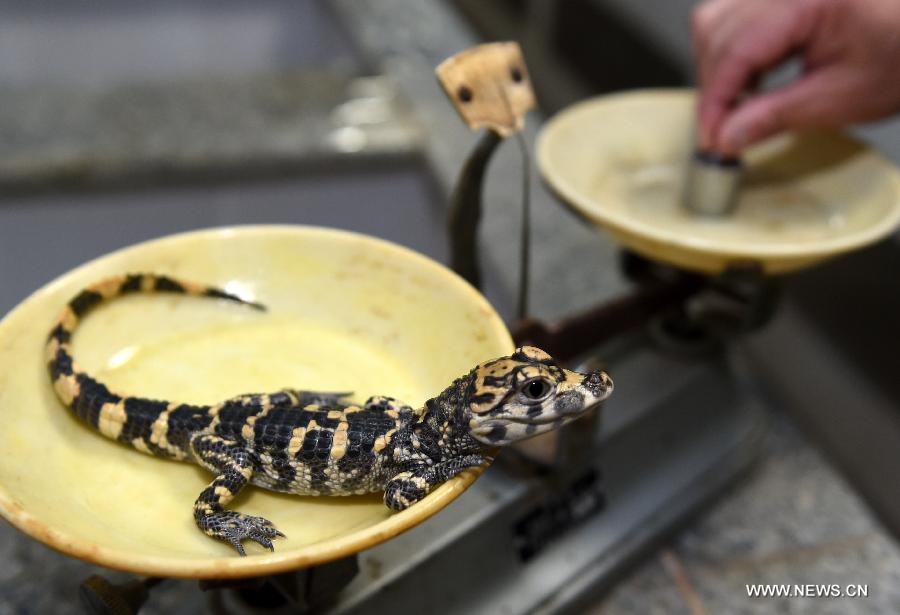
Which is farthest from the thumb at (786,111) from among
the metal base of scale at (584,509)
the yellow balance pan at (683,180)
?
the metal base of scale at (584,509)

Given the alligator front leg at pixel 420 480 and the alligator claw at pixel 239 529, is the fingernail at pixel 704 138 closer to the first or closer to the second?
the alligator front leg at pixel 420 480

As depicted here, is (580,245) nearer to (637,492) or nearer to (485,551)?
(637,492)

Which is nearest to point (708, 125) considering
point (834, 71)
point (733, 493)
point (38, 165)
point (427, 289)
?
point (834, 71)

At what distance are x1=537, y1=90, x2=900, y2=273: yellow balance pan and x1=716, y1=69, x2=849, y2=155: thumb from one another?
0.58 feet

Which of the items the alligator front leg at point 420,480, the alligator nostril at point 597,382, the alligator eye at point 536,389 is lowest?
the alligator front leg at point 420,480

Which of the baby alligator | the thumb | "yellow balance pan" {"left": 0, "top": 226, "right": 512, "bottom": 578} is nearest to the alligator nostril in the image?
the baby alligator

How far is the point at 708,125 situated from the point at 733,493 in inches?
31.1

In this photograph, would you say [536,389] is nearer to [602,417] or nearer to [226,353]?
[226,353]

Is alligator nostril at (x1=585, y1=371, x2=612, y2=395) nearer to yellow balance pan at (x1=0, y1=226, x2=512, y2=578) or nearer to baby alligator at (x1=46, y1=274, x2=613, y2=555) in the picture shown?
baby alligator at (x1=46, y1=274, x2=613, y2=555)

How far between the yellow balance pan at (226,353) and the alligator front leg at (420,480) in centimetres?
2

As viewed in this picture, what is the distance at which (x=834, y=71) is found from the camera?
1.28 metres

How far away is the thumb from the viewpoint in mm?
1283

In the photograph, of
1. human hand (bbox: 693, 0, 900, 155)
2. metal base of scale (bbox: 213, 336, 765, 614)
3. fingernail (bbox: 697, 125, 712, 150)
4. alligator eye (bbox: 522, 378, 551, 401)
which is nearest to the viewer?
alligator eye (bbox: 522, 378, 551, 401)

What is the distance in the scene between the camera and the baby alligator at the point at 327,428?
0.82 m
